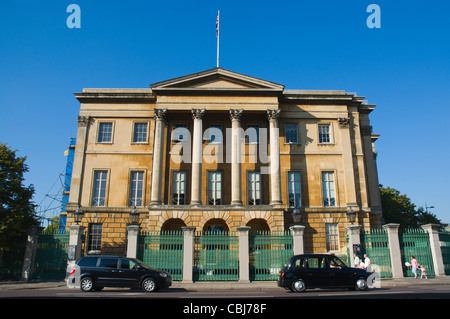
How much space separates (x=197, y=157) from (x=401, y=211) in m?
31.2

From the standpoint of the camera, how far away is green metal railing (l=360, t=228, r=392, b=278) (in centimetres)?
2156

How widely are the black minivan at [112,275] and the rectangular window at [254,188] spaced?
14.8 m

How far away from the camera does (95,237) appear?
2867 cm

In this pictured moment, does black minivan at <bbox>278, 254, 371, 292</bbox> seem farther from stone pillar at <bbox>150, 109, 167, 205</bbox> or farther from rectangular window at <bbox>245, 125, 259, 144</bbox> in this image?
rectangular window at <bbox>245, 125, 259, 144</bbox>

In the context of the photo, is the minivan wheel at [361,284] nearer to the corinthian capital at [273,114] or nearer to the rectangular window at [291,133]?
the corinthian capital at [273,114]

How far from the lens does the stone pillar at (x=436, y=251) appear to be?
21.9 meters

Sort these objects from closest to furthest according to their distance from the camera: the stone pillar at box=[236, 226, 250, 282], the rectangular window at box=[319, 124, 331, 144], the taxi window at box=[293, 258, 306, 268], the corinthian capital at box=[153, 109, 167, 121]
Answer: the taxi window at box=[293, 258, 306, 268] → the stone pillar at box=[236, 226, 250, 282] → the corinthian capital at box=[153, 109, 167, 121] → the rectangular window at box=[319, 124, 331, 144]

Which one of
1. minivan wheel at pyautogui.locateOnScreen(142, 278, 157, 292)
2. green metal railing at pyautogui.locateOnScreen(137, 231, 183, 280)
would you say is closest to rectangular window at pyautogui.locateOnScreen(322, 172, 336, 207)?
green metal railing at pyautogui.locateOnScreen(137, 231, 183, 280)

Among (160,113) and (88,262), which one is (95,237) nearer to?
(160,113)

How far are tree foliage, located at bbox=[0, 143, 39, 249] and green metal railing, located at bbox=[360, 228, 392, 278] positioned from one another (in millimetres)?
21644

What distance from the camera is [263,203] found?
2964 centimetres

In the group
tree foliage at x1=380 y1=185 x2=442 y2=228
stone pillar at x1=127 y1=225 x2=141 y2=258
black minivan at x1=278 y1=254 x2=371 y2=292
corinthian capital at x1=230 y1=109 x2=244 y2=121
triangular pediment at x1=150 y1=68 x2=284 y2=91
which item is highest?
triangular pediment at x1=150 y1=68 x2=284 y2=91

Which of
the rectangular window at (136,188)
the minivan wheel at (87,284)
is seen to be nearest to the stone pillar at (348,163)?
the rectangular window at (136,188)

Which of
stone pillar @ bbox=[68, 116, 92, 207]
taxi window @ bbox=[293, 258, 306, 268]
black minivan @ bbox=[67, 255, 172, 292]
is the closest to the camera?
taxi window @ bbox=[293, 258, 306, 268]
